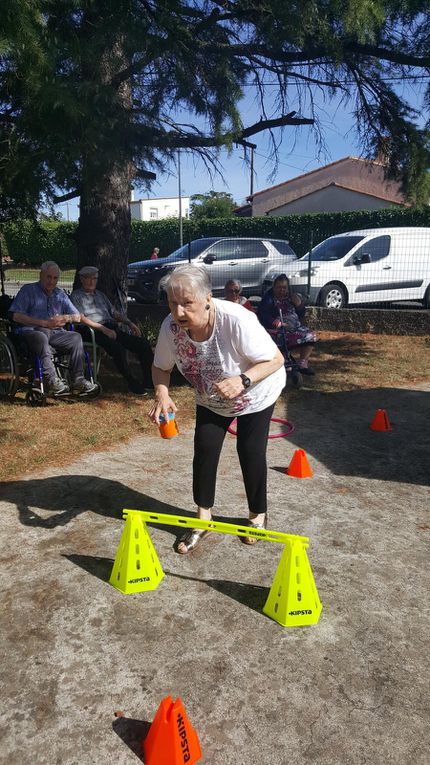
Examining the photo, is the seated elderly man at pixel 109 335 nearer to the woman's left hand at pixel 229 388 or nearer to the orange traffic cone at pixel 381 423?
the orange traffic cone at pixel 381 423

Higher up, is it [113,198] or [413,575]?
[113,198]

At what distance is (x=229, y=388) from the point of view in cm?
301

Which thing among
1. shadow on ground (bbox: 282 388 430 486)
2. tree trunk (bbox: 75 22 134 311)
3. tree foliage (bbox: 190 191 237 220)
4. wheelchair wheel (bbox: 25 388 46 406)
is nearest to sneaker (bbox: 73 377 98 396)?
wheelchair wheel (bbox: 25 388 46 406)

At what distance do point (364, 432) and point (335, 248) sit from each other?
847cm

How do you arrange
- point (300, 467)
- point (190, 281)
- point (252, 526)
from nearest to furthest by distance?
point (190, 281) → point (252, 526) → point (300, 467)

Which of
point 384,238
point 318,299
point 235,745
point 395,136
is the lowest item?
point 235,745

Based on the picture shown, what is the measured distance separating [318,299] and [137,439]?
8.22 meters

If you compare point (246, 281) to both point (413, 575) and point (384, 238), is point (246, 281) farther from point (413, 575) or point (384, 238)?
point (413, 575)

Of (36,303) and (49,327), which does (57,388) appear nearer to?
(49,327)

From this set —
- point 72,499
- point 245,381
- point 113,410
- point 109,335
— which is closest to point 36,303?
point 109,335

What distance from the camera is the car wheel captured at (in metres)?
13.2

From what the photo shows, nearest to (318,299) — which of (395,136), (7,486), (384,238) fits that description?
(384,238)

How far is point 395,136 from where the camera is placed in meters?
8.35

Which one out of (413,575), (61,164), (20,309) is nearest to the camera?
(413,575)
